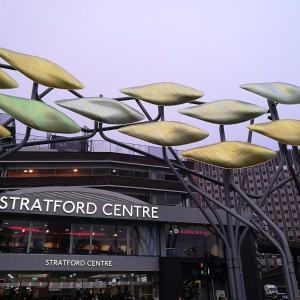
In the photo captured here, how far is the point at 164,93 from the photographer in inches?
859

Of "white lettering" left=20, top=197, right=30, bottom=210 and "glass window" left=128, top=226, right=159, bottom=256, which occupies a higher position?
"white lettering" left=20, top=197, right=30, bottom=210

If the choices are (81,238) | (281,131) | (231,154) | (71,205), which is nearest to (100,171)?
(81,238)

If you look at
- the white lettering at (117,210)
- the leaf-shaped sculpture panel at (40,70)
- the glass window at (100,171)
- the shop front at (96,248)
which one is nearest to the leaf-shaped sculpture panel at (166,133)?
the leaf-shaped sculpture panel at (40,70)

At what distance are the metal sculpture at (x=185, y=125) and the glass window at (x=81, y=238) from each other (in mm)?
11783

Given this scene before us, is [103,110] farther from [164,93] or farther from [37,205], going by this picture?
[37,205]

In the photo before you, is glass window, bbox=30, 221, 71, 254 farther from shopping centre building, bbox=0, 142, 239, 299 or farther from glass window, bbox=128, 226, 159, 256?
glass window, bbox=128, 226, 159, 256

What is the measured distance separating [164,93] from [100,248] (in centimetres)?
1481

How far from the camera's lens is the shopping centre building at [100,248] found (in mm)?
28047

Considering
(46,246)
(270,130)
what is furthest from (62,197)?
(270,130)

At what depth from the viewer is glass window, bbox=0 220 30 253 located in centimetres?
2816

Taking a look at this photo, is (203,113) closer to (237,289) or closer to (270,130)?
(270,130)

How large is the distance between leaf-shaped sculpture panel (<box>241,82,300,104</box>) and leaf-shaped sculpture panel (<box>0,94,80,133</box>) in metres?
10.7

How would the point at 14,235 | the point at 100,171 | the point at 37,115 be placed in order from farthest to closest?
the point at 100,171 < the point at 14,235 < the point at 37,115

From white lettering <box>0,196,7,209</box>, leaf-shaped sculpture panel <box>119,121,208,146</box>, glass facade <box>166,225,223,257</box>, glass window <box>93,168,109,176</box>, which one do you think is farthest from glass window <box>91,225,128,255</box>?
glass window <box>93,168,109,176</box>
